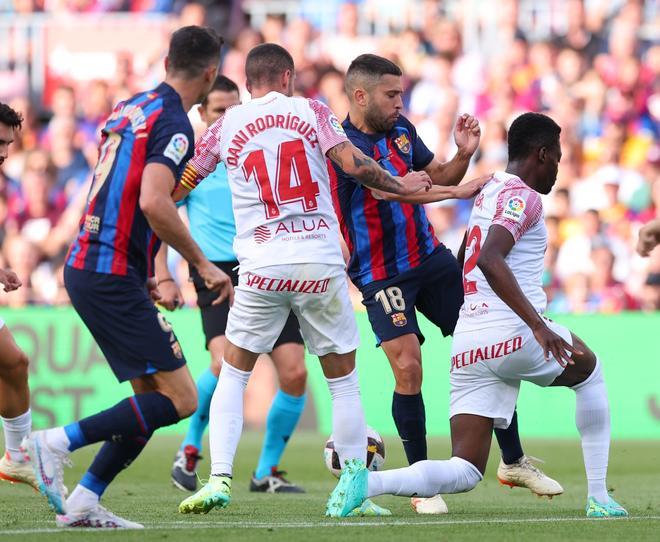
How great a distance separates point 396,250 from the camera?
787cm

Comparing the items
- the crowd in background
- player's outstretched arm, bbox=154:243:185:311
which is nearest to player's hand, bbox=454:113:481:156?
player's outstretched arm, bbox=154:243:185:311

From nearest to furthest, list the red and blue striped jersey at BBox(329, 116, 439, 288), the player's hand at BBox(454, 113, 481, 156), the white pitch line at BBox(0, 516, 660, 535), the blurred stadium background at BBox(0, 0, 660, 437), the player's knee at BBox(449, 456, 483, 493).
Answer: the white pitch line at BBox(0, 516, 660, 535) < the player's knee at BBox(449, 456, 483, 493) < the player's hand at BBox(454, 113, 481, 156) < the red and blue striped jersey at BBox(329, 116, 439, 288) < the blurred stadium background at BBox(0, 0, 660, 437)

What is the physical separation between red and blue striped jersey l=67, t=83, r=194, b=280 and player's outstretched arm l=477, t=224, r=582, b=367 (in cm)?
153

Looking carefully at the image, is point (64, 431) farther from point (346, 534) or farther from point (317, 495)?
point (317, 495)

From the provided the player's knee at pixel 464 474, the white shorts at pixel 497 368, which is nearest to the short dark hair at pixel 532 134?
the white shorts at pixel 497 368

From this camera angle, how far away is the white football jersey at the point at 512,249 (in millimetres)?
6562

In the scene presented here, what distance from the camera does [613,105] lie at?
59.6 ft

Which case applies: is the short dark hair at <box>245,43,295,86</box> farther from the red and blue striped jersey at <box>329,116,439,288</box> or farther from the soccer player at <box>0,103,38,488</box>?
the soccer player at <box>0,103,38,488</box>

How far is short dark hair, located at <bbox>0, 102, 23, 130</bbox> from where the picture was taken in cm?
732

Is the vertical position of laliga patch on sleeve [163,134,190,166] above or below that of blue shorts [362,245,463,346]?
above

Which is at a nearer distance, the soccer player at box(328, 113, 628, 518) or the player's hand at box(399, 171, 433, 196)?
the soccer player at box(328, 113, 628, 518)

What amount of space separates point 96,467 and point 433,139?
473 inches

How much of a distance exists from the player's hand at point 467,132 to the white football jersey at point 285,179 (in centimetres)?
92

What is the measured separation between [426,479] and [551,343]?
2.91ft
